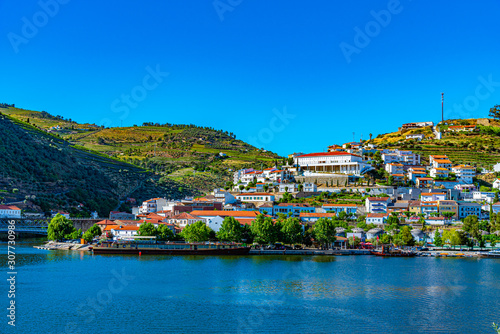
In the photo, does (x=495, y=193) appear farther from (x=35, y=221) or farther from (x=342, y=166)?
(x=35, y=221)

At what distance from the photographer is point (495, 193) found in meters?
79.6

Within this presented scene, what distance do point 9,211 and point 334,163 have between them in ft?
170

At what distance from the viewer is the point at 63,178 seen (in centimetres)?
11138

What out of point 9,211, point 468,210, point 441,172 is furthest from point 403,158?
point 9,211

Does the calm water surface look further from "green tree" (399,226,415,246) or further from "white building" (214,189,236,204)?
"white building" (214,189,236,204)

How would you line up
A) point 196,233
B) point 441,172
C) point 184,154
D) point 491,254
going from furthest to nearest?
point 184,154 < point 441,172 < point 196,233 < point 491,254

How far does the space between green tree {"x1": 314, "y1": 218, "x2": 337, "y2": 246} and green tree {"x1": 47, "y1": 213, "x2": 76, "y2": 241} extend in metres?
32.1

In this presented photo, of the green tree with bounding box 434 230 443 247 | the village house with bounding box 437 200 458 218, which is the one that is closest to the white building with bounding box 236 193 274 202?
the village house with bounding box 437 200 458 218

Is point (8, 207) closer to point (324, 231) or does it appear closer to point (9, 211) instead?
point (9, 211)

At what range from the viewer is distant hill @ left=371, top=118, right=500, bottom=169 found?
10081 centimetres

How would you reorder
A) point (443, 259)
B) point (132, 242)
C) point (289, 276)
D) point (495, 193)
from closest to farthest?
point (289, 276), point (443, 259), point (132, 242), point (495, 193)

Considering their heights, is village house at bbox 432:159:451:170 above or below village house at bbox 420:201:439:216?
above

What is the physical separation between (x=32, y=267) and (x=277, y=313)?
83.1 ft

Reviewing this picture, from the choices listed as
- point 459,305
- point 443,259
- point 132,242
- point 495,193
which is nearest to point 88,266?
point 132,242
